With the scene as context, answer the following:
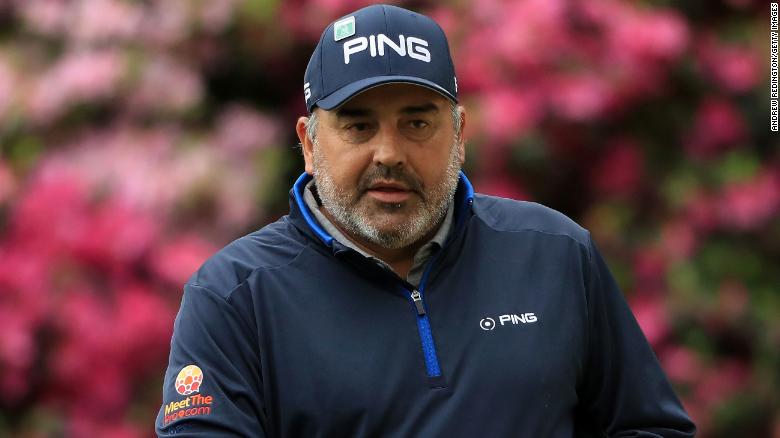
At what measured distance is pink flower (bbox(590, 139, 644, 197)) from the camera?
16.7 ft

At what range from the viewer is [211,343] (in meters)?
2.30

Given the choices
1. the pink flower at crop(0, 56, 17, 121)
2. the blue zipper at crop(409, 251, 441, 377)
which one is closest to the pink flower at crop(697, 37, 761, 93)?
the pink flower at crop(0, 56, 17, 121)

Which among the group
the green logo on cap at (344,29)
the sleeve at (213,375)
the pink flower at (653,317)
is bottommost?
the pink flower at (653,317)

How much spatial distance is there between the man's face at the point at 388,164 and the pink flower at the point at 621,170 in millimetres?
2698

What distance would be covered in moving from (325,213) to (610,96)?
2.62 meters

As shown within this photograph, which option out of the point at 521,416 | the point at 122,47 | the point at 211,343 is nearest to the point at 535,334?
the point at 521,416

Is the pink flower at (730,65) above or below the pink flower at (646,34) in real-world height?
below

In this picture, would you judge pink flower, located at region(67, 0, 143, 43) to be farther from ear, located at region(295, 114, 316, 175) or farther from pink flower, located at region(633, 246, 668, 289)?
ear, located at region(295, 114, 316, 175)

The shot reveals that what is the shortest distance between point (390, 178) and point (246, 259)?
0.30 metres

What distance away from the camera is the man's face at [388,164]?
244 cm

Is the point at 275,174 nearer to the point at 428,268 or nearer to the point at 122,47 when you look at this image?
the point at 122,47

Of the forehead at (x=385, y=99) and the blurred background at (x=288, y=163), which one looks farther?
the blurred background at (x=288, y=163)

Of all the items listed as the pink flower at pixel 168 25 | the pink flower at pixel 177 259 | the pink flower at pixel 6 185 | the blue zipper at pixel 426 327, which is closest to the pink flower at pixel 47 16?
the pink flower at pixel 168 25

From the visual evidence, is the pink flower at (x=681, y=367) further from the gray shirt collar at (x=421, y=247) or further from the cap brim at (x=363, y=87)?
the cap brim at (x=363, y=87)
